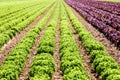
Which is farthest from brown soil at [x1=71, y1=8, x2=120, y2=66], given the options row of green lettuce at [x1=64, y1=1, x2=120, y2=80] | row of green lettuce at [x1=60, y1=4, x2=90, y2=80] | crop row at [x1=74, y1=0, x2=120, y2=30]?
row of green lettuce at [x1=60, y1=4, x2=90, y2=80]

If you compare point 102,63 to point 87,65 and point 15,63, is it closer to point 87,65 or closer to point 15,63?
point 87,65

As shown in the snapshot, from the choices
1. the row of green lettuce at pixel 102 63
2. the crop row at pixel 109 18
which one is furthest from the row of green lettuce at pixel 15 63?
the crop row at pixel 109 18

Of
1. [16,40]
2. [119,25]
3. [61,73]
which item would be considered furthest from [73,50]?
[119,25]

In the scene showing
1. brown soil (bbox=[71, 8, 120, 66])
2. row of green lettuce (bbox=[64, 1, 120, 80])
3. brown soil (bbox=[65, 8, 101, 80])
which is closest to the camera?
row of green lettuce (bbox=[64, 1, 120, 80])

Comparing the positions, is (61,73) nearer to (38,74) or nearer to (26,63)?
(38,74)

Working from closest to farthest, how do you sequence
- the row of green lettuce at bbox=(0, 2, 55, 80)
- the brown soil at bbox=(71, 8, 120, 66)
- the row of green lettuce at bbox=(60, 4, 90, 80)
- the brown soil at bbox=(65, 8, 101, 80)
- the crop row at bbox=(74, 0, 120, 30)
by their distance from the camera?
1. the row of green lettuce at bbox=(60, 4, 90, 80)
2. the row of green lettuce at bbox=(0, 2, 55, 80)
3. the brown soil at bbox=(65, 8, 101, 80)
4. the brown soil at bbox=(71, 8, 120, 66)
5. the crop row at bbox=(74, 0, 120, 30)

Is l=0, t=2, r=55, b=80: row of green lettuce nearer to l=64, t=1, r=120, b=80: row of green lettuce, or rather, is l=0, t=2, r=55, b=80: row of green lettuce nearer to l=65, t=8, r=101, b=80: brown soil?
l=65, t=8, r=101, b=80: brown soil

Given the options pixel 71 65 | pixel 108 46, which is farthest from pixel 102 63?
pixel 108 46

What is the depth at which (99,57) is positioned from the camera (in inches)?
638

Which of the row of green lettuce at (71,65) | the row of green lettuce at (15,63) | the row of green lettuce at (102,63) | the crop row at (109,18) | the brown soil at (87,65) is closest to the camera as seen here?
the row of green lettuce at (71,65)

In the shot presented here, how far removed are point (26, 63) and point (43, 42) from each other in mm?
4359

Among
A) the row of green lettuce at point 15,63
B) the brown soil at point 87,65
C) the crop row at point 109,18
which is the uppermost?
the row of green lettuce at point 15,63

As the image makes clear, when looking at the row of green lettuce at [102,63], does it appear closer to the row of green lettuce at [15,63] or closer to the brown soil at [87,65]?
the brown soil at [87,65]

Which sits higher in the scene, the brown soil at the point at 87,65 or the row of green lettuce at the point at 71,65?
the row of green lettuce at the point at 71,65
